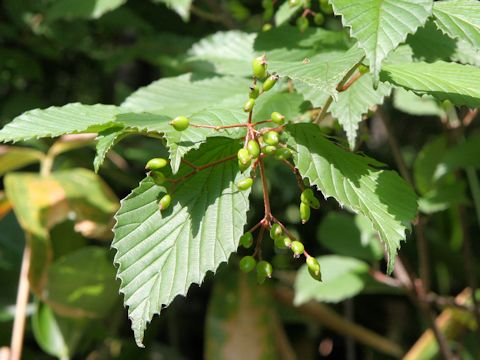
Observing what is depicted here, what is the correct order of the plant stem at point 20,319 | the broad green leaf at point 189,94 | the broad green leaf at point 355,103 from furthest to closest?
the plant stem at point 20,319 < the broad green leaf at point 189,94 < the broad green leaf at point 355,103

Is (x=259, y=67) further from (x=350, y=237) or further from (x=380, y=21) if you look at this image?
(x=350, y=237)

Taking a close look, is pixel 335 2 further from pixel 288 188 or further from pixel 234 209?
pixel 288 188

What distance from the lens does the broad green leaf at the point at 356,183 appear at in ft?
2.82

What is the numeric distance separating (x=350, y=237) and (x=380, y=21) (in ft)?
4.03

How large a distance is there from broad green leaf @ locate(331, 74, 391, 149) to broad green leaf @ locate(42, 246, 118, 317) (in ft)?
3.26

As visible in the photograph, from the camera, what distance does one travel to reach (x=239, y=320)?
82.2 inches

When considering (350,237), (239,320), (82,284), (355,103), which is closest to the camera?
(355,103)

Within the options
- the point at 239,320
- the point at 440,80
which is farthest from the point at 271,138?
the point at 239,320

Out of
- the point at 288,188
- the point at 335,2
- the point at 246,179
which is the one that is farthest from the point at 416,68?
the point at 288,188

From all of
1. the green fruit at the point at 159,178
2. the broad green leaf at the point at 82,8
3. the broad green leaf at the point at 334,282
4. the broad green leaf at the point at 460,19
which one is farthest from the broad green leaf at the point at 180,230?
the broad green leaf at the point at 334,282

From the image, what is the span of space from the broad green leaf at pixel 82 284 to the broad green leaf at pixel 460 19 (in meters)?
1.19

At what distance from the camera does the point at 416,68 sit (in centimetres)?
94

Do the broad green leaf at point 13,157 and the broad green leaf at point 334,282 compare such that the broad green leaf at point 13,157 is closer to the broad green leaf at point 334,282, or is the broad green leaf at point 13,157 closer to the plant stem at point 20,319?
the plant stem at point 20,319

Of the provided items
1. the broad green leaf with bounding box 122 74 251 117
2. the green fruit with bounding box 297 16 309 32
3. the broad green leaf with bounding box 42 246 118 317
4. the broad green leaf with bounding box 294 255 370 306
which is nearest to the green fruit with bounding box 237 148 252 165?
the broad green leaf with bounding box 122 74 251 117
